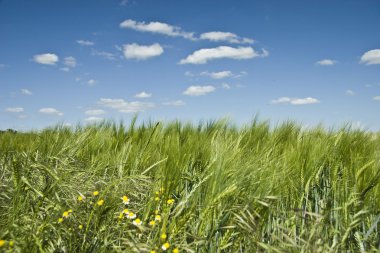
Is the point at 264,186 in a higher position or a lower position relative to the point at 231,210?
higher

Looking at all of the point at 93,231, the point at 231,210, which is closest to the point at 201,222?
the point at 231,210

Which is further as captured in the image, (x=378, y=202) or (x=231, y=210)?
(x=378, y=202)

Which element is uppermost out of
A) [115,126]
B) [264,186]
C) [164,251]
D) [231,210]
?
[115,126]

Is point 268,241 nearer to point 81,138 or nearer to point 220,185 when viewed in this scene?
point 220,185

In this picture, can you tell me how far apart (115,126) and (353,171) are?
1.98 metres

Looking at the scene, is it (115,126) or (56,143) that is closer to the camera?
(56,143)

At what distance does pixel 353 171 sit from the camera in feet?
4.99

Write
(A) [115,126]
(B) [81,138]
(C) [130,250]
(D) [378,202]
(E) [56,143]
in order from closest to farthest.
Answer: (C) [130,250] < (D) [378,202] < (E) [56,143] < (B) [81,138] < (A) [115,126]

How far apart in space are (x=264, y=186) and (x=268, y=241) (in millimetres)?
234

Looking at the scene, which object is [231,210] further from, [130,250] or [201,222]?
[130,250]

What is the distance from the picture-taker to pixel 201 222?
1337 mm

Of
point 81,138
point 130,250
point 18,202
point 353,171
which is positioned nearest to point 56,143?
point 81,138

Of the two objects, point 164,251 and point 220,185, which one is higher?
point 220,185

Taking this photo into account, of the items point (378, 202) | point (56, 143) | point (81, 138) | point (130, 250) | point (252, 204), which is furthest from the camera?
point (81, 138)
